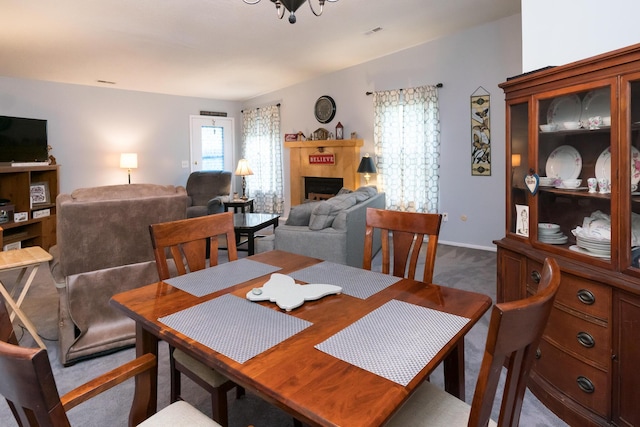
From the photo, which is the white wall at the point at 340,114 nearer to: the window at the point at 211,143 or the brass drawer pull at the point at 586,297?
the window at the point at 211,143

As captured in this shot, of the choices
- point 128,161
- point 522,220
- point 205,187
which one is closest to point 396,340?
point 522,220

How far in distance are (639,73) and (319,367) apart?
158 centimetres

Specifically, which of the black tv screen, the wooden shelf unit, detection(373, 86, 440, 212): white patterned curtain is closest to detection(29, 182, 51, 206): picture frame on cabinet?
the wooden shelf unit

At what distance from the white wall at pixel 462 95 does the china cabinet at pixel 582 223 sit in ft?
9.06

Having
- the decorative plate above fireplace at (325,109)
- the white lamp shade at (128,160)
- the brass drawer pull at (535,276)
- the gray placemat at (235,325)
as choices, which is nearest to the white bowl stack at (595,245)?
the brass drawer pull at (535,276)

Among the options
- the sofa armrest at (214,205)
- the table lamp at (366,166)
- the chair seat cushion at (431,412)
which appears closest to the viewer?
the chair seat cushion at (431,412)

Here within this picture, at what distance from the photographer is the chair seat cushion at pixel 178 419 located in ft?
3.59

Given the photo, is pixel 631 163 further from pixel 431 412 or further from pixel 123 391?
pixel 123 391

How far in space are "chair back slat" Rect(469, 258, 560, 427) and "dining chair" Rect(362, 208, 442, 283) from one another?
88 centimetres

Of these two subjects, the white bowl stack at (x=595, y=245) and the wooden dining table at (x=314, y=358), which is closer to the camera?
the wooden dining table at (x=314, y=358)

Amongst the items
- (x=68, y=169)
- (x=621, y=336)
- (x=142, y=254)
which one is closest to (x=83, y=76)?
(x=68, y=169)

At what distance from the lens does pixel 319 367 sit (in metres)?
0.91

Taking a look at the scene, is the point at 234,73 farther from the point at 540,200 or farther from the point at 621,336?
the point at 621,336

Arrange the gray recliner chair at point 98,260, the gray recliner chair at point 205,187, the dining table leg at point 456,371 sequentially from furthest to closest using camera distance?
the gray recliner chair at point 205,187 < the gray recliner chair at point 98,260 < the dining table leg at point 456,371
